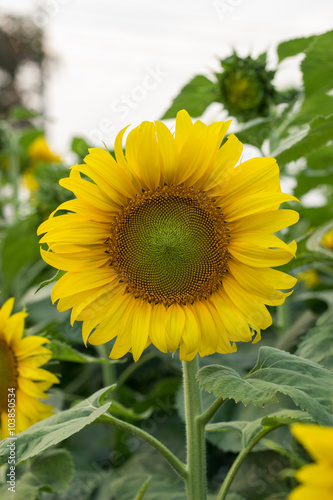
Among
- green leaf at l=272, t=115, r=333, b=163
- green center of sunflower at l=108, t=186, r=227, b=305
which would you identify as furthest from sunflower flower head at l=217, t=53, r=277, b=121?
green center of sunflower at l=108, t=186, r=227, b=305

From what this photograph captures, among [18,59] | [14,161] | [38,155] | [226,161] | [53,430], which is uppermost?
[18,59]

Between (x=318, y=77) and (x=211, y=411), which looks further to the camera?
(x=318, y=77)

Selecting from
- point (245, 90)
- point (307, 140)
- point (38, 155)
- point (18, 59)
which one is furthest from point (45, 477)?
point (18, 59)

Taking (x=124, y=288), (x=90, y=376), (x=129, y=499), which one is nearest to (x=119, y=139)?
(x=124, y=288)

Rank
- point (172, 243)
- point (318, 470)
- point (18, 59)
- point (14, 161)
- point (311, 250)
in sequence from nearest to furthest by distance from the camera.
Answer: point (318, 470) < point (172, 243) < point (311, 250) < point (14, 161) < point (18, 59)

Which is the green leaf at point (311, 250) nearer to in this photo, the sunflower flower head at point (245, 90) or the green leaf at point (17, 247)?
the sunflower flower head at point (245, 90)

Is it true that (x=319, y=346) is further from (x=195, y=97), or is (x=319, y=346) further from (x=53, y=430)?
(x=195, y=97)
